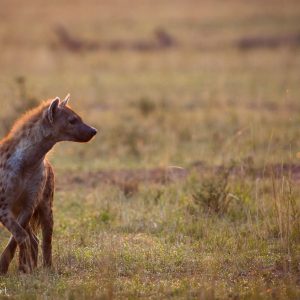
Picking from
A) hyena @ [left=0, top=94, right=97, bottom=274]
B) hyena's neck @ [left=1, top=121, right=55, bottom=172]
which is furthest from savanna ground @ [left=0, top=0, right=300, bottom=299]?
hyena's neck @ [left=1, top=121, right=55, bottom=172]

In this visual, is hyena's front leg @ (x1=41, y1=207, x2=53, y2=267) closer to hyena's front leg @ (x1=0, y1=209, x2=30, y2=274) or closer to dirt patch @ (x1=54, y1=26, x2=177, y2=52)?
hyena's front leg @ (x1=0, y1=209, x2=30, y2=274)

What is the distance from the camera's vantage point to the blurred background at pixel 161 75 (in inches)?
508

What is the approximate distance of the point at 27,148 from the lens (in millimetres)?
7004

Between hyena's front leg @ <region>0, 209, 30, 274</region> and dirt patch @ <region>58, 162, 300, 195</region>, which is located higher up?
hyena's front leg @ <region>0, 209, 30, 274</region>

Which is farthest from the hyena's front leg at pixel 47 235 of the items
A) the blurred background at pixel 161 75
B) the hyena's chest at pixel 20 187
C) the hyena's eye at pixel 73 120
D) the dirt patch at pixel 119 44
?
the dirt patch at pixel 119 44

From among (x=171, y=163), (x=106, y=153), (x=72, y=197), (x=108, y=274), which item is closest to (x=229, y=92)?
(x=106, y=153)

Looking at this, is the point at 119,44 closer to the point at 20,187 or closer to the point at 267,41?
the point at 267,41

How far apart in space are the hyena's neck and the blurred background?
277 cm

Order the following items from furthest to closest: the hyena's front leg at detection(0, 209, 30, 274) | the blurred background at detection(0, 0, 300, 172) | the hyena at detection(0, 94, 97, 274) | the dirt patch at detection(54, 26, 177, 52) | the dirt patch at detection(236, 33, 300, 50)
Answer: the dirt patch at detection(54, 26, 177, 52)
the dirt patch at detection(236, 33, 300, 50)
the blurred background at detection(0, 0, 300, 172)
the hyena at detection(0, 94, 97, 274)
the hyena's front leg at detection(0, 209, 30, 274)

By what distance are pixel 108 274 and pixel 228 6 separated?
34607 millimetres

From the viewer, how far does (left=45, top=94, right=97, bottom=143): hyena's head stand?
281 inches

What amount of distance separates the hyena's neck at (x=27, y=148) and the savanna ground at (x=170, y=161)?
3.06 feet

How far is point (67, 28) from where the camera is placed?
32594 mm

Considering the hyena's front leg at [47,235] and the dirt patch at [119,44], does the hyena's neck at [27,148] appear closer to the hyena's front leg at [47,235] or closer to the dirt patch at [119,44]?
the hyena's front leg at [47,235]
